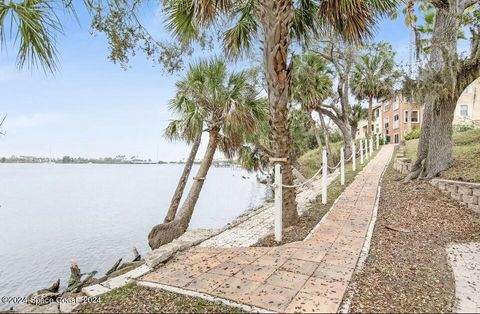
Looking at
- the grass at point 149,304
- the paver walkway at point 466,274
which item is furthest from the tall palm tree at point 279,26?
the grass at point 149,304

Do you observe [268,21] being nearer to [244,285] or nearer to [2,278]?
[244,285]

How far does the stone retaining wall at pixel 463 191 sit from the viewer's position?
6.26 m

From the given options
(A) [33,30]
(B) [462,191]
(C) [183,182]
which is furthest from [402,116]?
(A) [33,30]

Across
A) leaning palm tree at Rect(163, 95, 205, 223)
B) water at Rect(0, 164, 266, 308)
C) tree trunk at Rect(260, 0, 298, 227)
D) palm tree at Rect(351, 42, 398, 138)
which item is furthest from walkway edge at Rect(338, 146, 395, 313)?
palm tree at Rect(351, 42, 398, 138)

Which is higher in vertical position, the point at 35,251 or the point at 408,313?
the point at 408,313

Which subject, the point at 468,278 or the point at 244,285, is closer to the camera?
the point at 244,285

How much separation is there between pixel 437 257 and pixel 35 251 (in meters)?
13.2

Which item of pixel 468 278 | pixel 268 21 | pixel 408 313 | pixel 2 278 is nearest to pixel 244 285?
pixel 408 313

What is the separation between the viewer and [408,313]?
2.74 meters

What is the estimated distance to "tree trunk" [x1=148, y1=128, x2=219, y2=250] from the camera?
8.16 m

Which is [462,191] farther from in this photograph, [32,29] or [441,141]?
[32,29]

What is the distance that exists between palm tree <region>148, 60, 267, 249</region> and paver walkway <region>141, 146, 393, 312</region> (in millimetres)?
4684

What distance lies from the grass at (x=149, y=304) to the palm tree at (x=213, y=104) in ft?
19.4

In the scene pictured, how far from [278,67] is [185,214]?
5573 millimetres
